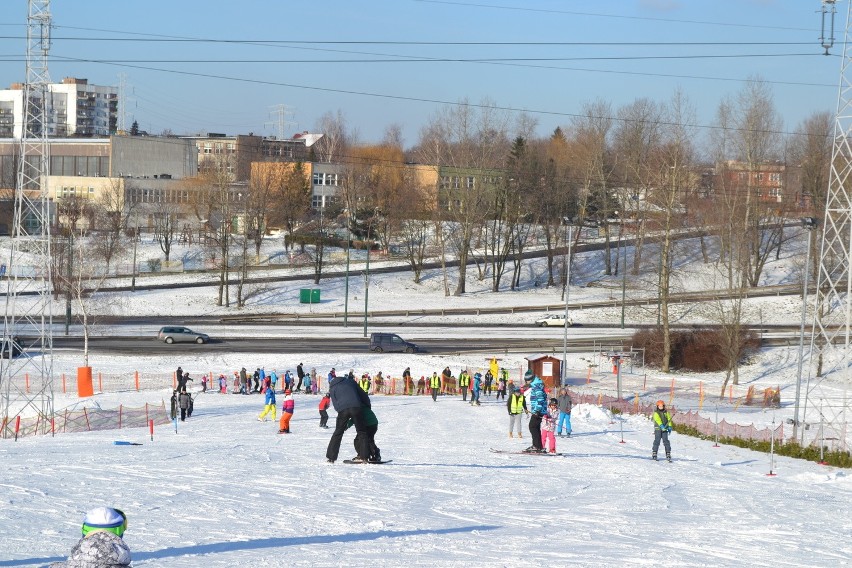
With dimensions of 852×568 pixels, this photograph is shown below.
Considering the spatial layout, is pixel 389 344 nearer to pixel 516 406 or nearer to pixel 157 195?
pixel 516 406

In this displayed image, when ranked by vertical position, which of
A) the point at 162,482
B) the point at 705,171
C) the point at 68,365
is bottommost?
the point at 68,365

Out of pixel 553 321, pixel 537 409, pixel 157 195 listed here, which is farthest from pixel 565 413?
pixel 157 195

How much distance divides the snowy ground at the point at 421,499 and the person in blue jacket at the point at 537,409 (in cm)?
50

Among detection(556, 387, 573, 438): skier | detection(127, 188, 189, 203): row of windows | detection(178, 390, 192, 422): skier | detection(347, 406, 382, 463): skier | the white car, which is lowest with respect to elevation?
the white car

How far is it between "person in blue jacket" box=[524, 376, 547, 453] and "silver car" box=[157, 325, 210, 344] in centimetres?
3994

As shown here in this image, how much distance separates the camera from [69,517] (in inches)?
457

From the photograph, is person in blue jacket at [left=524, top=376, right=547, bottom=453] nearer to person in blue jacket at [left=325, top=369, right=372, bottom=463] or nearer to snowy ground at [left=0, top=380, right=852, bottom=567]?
snowy ground at [left=0, top=380, right=852, bottom=567]

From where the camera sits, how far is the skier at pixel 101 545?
532cm

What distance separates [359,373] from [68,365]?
13.5 meters

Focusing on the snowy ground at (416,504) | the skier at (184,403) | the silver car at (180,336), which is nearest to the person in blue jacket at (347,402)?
the snowy ground at (416,504)

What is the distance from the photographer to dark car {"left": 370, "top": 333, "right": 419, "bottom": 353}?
181 feet

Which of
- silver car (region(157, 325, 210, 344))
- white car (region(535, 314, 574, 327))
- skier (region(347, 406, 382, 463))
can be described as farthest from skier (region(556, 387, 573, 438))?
white car (region(535, 314, 574, 327))

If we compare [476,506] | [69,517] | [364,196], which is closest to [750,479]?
[476,506]

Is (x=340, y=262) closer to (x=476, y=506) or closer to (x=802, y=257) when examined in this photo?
(x=802, y=257)
